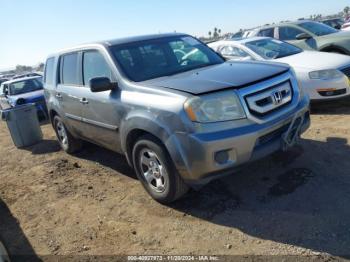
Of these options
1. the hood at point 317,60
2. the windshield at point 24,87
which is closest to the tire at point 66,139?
the hood at point 317,60

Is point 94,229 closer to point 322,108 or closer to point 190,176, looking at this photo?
point 190,176

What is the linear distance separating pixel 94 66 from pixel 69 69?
1011 millimetres

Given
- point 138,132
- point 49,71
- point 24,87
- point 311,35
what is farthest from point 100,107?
point 24,87

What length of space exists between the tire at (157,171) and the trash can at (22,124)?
16.3 ft

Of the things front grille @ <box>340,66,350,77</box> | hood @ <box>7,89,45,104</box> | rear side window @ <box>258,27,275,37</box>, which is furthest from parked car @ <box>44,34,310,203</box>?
hood @ <box>7,89,45,104</box>

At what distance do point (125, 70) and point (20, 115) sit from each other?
15.9ft

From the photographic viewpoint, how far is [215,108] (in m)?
3.56

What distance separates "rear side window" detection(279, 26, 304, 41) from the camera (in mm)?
9661

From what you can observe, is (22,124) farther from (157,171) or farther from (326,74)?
(326,74)

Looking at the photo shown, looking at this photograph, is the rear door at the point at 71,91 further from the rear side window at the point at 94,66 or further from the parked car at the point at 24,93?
the parked car at the point at 24,93

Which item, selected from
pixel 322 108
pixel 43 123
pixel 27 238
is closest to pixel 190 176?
pixel 27 238

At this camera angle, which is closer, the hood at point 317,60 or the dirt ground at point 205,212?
the dirt ground at point 205,212

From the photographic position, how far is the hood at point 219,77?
368cm

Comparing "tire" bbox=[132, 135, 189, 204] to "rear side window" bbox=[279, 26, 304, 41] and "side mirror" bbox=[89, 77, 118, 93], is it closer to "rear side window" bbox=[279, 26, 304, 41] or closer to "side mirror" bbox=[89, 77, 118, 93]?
"side mirror" bbox=[89, 77, 118, 93]
